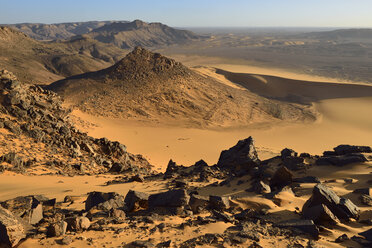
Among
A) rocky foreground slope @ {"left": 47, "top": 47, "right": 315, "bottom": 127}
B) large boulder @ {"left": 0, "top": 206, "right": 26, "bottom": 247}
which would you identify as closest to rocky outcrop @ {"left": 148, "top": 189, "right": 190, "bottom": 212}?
large boulder @ {"left": 0, "top": 206, "right": 26, "bottom": 247}

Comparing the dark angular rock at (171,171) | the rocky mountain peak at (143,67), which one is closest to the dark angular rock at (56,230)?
the dark angular rock at (171,171)

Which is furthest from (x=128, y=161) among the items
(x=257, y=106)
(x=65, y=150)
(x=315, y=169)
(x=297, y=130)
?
(x=257, y=106)

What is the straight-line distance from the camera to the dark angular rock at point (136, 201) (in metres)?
6.80

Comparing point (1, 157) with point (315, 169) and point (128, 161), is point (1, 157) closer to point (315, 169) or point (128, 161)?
point (128, 161)

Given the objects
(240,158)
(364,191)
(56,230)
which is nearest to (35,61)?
(240,158)

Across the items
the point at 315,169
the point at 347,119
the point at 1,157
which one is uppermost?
the point at 1,157

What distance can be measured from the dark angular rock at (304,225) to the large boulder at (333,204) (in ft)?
1.87

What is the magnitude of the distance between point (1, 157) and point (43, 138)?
8.17 feet

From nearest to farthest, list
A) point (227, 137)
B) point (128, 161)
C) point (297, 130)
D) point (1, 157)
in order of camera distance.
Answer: point (1, 157) → point (128, 161) → point (227, 137) → point (297, 130)

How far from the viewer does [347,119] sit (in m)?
31.3

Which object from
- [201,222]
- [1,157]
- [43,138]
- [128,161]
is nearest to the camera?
[201,222]

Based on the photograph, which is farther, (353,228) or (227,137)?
(227,137)

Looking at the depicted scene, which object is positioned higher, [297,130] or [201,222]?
[201,222]

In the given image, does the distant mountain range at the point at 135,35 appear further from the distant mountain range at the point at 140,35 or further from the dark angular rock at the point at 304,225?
the dark angular rock at the point at 304,225
